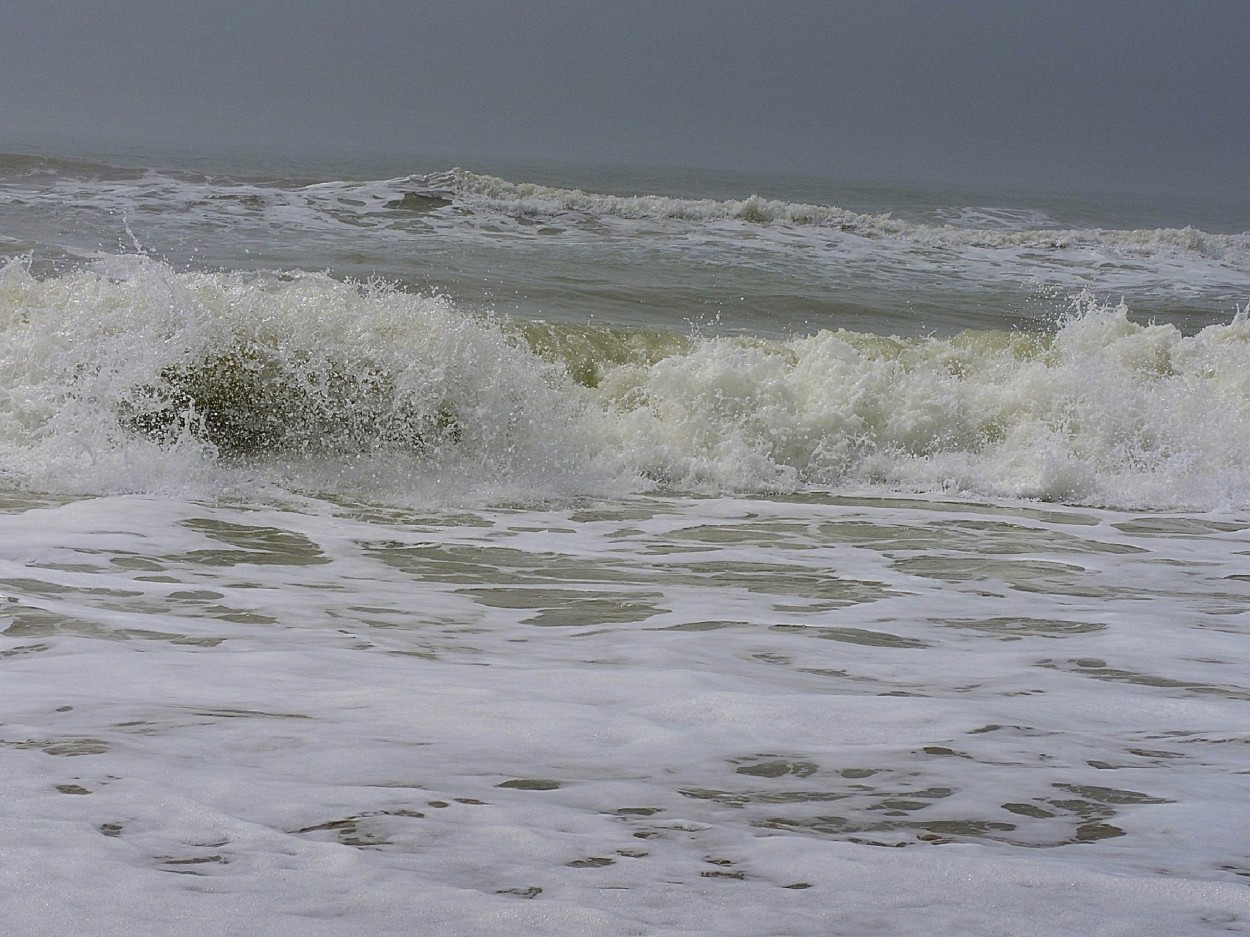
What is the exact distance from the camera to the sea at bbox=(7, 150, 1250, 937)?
6.89 feet

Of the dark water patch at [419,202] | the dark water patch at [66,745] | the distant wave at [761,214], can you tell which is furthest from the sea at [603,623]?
the distant wave at [761,214]

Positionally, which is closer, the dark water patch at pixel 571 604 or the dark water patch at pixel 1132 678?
the dark water patch at pixel 1132 678

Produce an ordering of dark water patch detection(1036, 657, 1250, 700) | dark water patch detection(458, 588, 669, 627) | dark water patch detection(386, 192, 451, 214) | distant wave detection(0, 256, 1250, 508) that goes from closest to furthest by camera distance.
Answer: dark water patch detection(1036, 657, 1250, 700) → dark water patch detection(458, 588, 669, 627) → distant wave detection(0, 256, 1250, 508) → dark water patch detection(386, 192, 451, 214)

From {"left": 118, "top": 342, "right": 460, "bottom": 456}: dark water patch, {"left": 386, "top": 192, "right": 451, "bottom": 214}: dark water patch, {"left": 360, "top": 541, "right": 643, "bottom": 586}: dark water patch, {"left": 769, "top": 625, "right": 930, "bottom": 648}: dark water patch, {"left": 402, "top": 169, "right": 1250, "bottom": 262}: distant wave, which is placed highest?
{"left": 402, "top": 169, "right": 1250, "bottom": 262}: distant wave

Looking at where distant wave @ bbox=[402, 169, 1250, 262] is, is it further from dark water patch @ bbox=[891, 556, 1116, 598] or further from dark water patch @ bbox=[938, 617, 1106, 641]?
dark water patch @ bbox=[938, 617, 1106, 641]

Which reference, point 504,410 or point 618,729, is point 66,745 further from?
point 504,410

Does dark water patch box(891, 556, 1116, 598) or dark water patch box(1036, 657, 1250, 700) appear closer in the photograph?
dark water patch box(1036, 657, 1250, 700)

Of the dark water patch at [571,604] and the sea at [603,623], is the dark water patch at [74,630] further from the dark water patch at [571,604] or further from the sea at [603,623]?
the dark water patch at [571,604]

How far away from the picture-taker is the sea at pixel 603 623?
2.10 meters

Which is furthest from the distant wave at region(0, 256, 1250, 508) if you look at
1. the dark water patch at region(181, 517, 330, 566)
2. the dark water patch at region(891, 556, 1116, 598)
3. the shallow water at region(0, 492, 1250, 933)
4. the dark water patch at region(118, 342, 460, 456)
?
the dark water patch at region(891, 556, 1116, 598)

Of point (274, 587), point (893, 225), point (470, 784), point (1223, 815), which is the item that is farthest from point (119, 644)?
point (893, 225)

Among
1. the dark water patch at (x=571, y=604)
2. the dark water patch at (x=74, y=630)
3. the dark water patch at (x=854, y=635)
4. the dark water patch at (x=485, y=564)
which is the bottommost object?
the dark water patch at (x=485, y=564)

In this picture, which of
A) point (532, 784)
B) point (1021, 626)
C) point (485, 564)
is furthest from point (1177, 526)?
point (532, 784)

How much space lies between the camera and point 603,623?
14.0 feet
